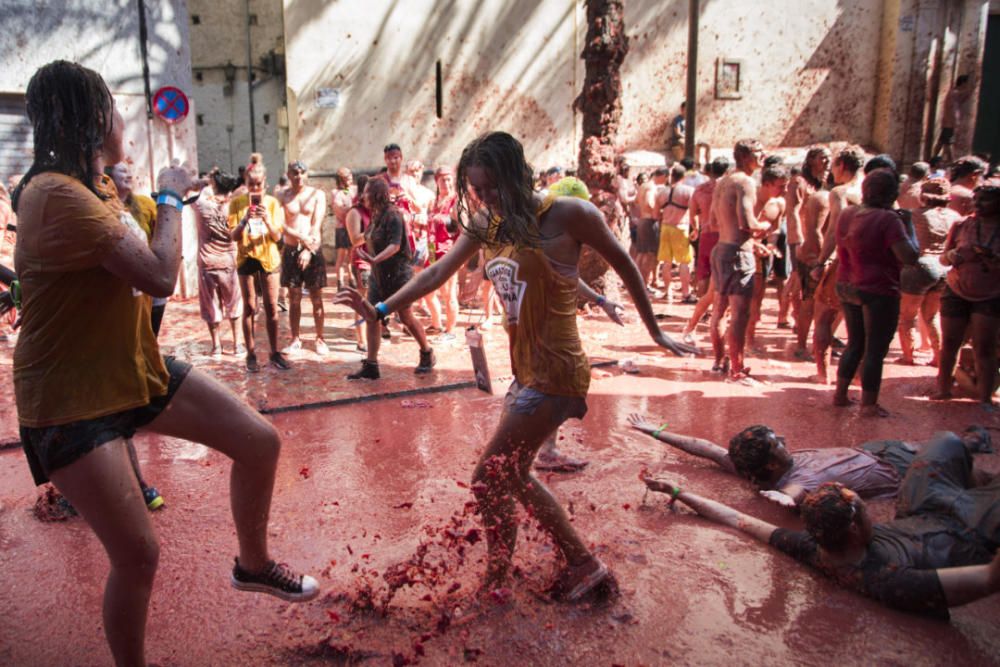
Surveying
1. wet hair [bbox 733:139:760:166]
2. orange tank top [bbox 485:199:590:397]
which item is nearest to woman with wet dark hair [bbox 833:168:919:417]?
wet hair [bbox 733:139:760:166]

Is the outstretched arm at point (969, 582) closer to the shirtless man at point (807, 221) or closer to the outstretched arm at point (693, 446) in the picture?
the outstretched arm at point (693, 446)

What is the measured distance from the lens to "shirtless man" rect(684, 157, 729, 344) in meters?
8.55

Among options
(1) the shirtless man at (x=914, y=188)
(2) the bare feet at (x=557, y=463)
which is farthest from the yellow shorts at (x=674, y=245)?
(2) the bare feet at (x=557, y=463)

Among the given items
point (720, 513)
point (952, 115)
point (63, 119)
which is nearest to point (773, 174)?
point (720, 513)

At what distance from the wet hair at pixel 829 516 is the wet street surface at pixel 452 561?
272 millimetres

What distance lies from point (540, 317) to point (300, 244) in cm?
574

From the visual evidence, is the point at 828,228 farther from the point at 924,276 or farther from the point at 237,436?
the point at 237,436

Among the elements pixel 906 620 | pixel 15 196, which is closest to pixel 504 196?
pixel 15 196

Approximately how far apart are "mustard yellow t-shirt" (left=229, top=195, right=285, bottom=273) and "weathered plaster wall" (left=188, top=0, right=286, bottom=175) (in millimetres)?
10397

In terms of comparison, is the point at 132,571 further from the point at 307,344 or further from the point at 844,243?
the point at 307,344

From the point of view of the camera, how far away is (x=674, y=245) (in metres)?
11.5

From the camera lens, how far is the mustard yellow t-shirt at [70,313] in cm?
233

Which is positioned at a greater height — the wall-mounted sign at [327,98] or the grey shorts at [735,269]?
the wall-mounted sign at [327,98]

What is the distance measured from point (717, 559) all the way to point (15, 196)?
135 inches
